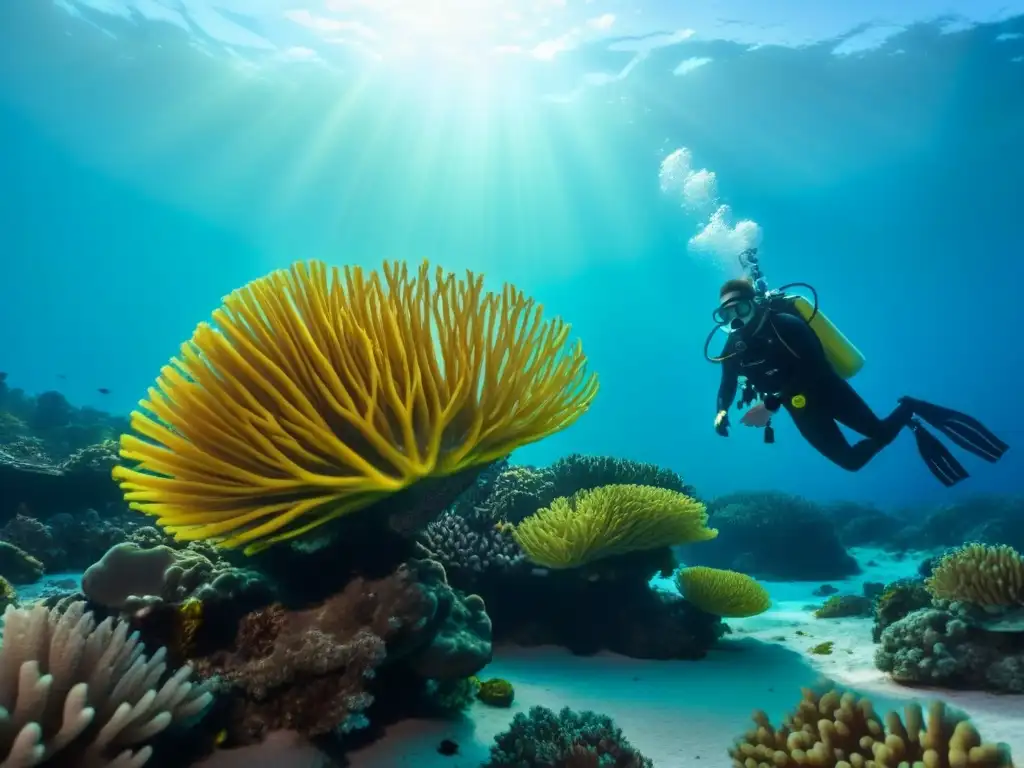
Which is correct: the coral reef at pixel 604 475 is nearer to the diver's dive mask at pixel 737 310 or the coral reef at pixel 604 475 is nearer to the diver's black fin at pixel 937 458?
the diver's dive mask at pixel 737 310

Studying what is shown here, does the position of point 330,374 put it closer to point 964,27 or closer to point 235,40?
point 964,27

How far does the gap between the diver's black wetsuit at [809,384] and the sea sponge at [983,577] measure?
2055 mm

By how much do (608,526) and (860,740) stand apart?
299cm

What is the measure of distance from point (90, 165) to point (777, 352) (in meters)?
65.2

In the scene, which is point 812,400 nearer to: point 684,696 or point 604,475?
point 604,475

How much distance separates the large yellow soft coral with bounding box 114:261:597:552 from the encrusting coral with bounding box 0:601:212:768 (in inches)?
24.5

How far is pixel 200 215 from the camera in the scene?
64375 mm

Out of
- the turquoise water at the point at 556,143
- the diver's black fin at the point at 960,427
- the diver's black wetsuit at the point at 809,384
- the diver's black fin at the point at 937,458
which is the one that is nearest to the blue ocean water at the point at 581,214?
the turquoise water at the point at 556,143

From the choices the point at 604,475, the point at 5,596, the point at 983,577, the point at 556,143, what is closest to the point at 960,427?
the point at 983,577

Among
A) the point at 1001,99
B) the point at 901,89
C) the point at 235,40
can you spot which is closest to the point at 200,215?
the point at 235,40

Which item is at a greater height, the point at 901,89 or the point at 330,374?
the point at 901,89

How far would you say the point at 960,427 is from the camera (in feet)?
23.8

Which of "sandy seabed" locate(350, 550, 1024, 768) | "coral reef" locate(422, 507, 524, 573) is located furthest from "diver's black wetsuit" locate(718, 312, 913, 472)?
"coral reef" locate(422, 507, 524, 573)

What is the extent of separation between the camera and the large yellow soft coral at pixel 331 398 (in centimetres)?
272
